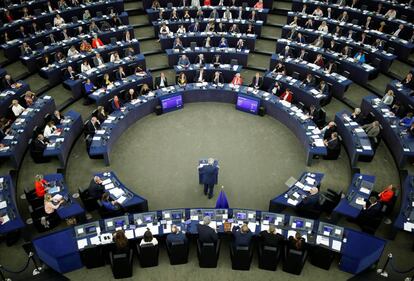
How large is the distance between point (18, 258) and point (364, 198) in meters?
10.8

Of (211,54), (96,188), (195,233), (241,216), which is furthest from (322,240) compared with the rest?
(211,54)

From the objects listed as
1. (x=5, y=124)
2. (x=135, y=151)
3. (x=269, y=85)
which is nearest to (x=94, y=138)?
(x=135, y=151)

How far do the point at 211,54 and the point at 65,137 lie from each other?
29.1 feet

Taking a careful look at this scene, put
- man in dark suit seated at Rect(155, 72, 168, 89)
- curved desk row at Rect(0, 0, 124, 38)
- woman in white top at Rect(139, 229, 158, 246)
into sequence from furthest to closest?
curved desk row at Rect(0, 0, 124, 38), man in dark suit seated at Rect(155, 72, 168, 89), woman in white top at Rect(139, 229, 158, 246)

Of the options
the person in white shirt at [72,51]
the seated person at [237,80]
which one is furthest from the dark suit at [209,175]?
the person in white shirt at [72,51]

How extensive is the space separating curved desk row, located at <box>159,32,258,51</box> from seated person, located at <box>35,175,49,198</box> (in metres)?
11.5

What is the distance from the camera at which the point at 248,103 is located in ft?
60.1

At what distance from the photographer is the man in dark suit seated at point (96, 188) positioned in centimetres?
1282

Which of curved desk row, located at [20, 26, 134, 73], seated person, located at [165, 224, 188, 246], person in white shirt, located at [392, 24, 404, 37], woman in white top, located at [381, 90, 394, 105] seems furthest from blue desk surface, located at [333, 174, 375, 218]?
curved desk row, located at [20, 26, 134, 73]

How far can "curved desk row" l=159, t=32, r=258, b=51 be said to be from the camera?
21531mm

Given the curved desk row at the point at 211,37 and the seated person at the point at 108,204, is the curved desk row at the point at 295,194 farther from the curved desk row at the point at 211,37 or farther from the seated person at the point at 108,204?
the curved desk row at the point at 211,37

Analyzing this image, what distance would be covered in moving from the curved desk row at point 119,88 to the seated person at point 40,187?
5542 millimetres

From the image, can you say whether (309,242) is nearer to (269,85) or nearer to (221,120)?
(221,120)

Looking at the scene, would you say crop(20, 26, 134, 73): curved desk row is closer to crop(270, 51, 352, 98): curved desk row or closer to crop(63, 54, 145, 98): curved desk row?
crop(63, 54, 145, 98): curved desk row
